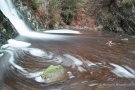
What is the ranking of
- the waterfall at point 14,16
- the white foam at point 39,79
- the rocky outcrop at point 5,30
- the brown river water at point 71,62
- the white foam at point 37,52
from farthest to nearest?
the waterfall at point 14,16, the rocky outcrop at point 5,30, the white foam at point 37,52, the white foam at point 39,79, the brown river water at point 71,62

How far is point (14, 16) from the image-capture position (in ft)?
50.2

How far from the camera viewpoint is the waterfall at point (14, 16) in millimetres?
14703

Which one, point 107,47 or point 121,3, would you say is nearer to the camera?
point 107,47

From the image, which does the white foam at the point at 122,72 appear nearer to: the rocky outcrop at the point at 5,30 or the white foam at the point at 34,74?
the white foam at the point at 34,74

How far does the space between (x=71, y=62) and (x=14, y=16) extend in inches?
274

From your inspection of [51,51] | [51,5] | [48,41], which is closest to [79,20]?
[51,5]

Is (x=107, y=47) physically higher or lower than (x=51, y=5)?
lower

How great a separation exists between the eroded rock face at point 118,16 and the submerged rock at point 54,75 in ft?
36.5

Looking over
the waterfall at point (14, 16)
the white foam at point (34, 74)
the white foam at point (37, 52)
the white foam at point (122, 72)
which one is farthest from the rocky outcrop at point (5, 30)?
the white foam at point (122, 72)

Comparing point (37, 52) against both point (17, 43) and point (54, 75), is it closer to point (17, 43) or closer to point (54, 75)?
point (17, 43)

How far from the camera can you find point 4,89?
704 cm

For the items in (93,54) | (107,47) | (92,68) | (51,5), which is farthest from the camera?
(51,5)

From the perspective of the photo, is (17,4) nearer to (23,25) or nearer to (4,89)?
(23,25)

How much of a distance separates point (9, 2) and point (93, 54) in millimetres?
6803
